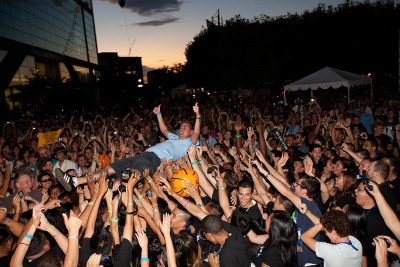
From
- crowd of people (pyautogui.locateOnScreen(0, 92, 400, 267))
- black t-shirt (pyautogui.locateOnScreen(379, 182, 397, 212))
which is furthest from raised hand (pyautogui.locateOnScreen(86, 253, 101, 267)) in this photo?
black t-shirt (pyautogui.locateOnScreen(379, 182, 397, 212))

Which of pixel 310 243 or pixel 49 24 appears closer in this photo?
pixel 310 243

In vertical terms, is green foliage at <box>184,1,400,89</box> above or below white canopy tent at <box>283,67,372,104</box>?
above

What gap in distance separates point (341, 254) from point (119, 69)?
97097 millimetres

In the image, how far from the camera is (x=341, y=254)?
294cm

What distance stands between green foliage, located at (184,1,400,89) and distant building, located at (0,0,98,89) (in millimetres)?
18377

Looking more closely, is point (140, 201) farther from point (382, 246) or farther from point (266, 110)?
point (266, 110)

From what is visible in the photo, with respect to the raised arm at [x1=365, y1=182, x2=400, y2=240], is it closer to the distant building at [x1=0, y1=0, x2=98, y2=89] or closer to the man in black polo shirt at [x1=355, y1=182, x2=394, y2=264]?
the man in black polo shirt at [x1=355, y1=182, x2=394, y2=264]

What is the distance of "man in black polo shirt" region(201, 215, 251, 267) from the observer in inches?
119

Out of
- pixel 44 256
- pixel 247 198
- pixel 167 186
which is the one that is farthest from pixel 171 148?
pixel 44 256

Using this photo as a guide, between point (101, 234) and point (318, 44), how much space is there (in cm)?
3000

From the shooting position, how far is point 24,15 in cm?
2634

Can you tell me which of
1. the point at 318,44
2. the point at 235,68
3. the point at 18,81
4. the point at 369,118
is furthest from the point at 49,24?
the point at 369,118

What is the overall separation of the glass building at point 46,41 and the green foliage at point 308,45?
60.1 ft

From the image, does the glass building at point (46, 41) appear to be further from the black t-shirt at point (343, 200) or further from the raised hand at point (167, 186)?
the black t-shirt at point (343, 200)
